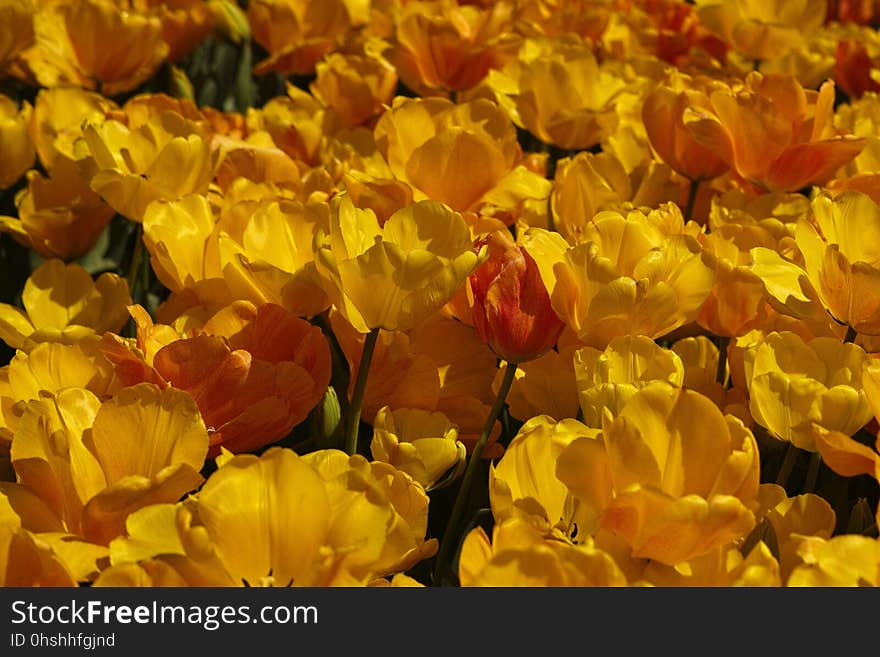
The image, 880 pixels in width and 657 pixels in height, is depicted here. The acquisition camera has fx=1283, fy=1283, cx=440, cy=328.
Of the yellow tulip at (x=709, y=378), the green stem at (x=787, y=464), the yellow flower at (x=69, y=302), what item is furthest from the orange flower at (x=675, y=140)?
the yellow flower at (x=69, y=302)

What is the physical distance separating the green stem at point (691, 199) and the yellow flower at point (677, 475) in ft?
2.63

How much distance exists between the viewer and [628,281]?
1.10 meters

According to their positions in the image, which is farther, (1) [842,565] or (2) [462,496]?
(2) [462,496]

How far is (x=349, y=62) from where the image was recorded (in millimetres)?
2045

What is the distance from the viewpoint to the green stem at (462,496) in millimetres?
1058

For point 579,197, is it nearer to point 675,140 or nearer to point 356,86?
point 675,140

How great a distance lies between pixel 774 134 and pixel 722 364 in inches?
13.3

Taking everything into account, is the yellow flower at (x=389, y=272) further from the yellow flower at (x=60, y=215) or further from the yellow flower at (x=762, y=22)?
the yellow flower at (x=762, y=22)

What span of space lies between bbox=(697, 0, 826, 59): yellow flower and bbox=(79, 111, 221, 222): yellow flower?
3.79 ft

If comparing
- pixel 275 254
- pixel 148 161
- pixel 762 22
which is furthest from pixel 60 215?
pixel 762 22

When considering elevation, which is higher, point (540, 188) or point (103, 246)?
point (540, 188)

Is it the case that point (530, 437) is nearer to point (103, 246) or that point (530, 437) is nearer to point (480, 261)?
point (480, 261)

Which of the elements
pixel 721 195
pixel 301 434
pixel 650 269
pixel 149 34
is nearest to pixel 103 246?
pixel 149 34
